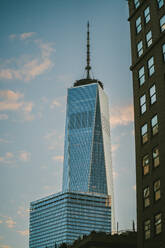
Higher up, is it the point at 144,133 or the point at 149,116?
the point at 149,116

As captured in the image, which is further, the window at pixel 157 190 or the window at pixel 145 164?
the window at pixel 145 164

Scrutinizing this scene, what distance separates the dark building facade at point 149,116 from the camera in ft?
141

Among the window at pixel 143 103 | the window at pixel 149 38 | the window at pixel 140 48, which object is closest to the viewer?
the window at pixel 143 103

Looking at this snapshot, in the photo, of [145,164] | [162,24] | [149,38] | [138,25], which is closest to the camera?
[145,164]

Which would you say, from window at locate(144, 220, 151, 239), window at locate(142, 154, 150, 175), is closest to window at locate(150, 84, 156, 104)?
window at locate(142, 154, 150, 175)

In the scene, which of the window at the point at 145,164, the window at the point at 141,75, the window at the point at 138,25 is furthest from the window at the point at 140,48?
the window at the point at 145,164

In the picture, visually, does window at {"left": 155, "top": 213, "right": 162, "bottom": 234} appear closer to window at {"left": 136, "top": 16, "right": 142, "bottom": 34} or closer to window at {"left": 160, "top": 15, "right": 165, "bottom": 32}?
window at {"left": 160, "top": 15, "right": 165, "bottom": 32}

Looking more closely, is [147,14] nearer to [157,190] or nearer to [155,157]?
[155,157]

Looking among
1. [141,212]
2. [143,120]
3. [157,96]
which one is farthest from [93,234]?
[157,96]

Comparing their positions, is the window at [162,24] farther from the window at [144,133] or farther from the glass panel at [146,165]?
the glass panel at [146,165]

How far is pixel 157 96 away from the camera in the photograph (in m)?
46.8

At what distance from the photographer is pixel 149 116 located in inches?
1884

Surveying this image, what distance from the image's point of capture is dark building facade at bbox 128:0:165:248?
141ft

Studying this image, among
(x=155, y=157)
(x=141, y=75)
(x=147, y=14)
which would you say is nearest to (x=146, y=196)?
(x=155, y=157)
